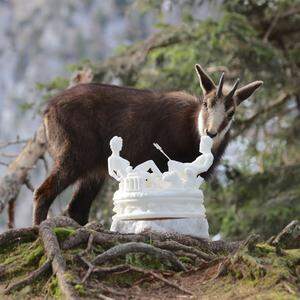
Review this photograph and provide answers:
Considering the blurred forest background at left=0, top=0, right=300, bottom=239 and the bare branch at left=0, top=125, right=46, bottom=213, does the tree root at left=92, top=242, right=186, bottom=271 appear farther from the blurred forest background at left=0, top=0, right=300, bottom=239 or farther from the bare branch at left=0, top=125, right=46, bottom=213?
the blurred forest background at left=0, top=0, right=300, bottom=239

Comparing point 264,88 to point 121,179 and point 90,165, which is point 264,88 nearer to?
point 90,165

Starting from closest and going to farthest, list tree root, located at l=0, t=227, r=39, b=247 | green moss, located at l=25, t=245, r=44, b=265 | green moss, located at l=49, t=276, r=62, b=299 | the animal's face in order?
green moss, located at l=49, t=276, r=62, b=299 → green moss, located at l=25, t=245, r=44, b=265 → tree root, located at l=0, t=227, r=39, b=247 → the animal's face

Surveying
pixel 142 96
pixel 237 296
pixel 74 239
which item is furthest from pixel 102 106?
pixel 237 296

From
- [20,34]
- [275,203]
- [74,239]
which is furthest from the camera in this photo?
[20,34]

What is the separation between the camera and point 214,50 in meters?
12.7

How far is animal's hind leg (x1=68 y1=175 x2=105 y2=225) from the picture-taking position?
29.3 feet

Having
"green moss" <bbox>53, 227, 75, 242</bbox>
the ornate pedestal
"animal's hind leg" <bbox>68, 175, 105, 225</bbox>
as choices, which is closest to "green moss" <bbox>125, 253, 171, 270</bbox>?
"green moss" <bbox>53, 227, 75, 242</bbox>

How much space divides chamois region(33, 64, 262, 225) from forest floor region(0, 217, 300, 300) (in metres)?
2.80

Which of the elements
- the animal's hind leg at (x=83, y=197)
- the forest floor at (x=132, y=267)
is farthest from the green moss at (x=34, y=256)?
the animal's hind leg at (x=83, y=197)

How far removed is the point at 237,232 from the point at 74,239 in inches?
319

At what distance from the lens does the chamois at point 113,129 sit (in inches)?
334

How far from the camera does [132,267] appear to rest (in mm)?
5051

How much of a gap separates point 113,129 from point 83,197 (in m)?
0.81

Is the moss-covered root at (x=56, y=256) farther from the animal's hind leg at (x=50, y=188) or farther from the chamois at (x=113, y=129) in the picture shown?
the chamois at (x=113, y=129)
